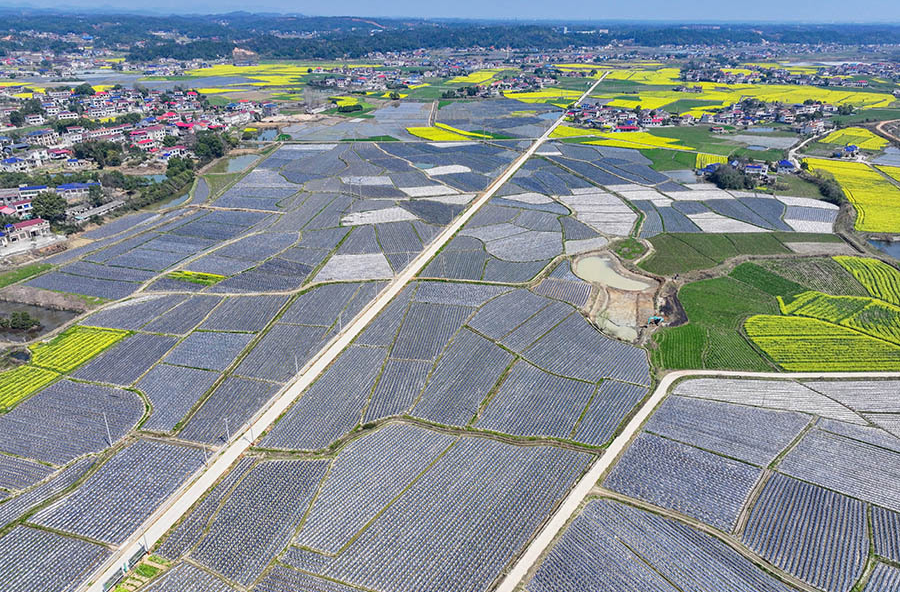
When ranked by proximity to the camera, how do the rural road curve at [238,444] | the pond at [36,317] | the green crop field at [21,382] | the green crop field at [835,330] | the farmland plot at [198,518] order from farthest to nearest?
the pond at [36,317] < the green crop field at [835,330] < the green crop field at [21,382] < the farmland plot at [198,518] < the rural road curve at [238,444]

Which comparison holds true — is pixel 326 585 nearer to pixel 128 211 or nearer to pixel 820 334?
pixel 820 334

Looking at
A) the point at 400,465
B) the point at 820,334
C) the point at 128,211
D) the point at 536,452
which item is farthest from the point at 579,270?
the point at 128,211

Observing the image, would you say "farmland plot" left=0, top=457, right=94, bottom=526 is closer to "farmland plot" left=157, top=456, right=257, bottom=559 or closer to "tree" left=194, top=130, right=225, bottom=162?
"farmland plot" left=157, top=456, right=257, bottom=559

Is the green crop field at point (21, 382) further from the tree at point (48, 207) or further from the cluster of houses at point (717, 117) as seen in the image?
the cluster of houses at point (717, 117)

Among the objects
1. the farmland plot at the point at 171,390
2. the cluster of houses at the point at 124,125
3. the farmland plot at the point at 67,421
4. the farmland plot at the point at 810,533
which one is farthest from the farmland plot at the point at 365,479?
the cluster of houses at the point at 124,125

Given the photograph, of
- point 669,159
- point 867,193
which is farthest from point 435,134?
point 867,193

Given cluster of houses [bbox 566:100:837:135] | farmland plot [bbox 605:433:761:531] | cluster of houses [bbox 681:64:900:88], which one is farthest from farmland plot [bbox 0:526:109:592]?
cluster of houses [bbox 681:64:900:88]
